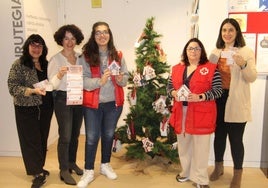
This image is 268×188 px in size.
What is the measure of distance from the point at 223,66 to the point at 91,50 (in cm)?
129

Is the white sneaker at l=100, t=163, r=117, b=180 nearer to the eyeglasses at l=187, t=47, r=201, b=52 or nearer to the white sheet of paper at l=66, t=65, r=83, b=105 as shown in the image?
the white sheet of paper at l=66, t=65, r=83, b=105

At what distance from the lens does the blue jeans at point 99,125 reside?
2.96 m

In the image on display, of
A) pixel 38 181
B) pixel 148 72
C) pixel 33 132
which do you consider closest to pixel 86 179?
pixel 38 181

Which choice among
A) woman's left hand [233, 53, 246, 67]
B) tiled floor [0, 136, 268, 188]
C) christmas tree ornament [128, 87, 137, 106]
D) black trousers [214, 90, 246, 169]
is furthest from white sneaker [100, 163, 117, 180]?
woman's left hand [233, 53, 246, 67]

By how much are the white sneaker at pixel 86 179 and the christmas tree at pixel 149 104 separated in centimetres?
61

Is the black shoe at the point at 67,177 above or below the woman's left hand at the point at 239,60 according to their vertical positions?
below

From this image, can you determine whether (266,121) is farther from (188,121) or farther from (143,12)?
(143,12)

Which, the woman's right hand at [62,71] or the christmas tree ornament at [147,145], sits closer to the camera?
the woman's right hand at [62,71]

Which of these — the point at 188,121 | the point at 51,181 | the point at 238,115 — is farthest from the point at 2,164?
the point at 238,115

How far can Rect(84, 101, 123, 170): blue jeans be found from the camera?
9.73 ft

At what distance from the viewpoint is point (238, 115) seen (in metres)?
2.79

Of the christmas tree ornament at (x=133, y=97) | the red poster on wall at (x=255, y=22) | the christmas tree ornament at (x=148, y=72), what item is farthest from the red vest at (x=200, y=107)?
the red poster on wall at (x=255, y=22)

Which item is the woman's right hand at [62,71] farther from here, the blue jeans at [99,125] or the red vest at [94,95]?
the blue jeans at [99,125]

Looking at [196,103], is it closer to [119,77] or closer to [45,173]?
[119,77]
